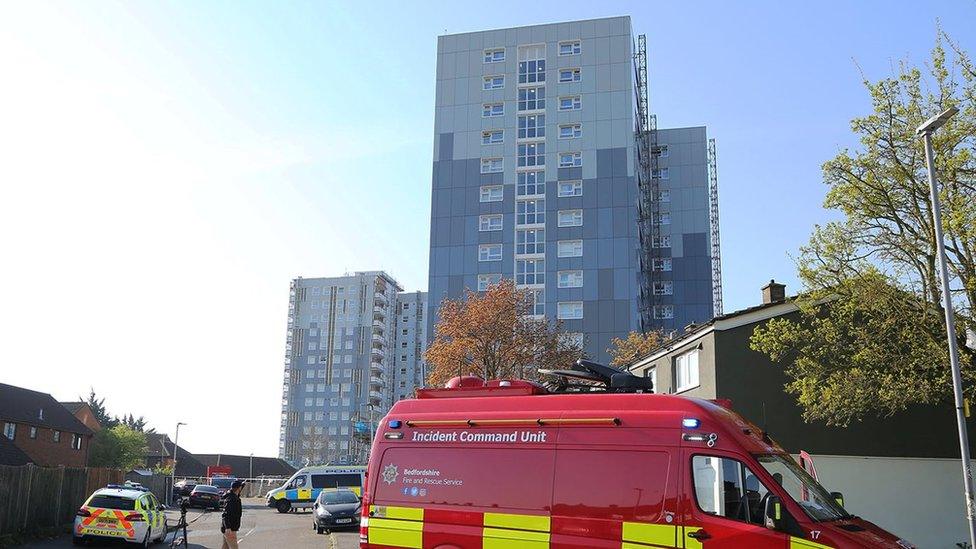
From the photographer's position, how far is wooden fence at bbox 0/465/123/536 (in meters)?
20.5

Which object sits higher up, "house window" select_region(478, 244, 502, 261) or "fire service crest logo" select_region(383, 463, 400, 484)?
"house window" select_region(478, 244, 502, 261)

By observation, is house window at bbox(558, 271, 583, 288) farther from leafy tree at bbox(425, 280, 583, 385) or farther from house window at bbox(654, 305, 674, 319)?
leafy tree at bbox(425, 280, 583, 385)

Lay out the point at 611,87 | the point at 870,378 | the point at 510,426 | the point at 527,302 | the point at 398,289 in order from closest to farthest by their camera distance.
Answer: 1. the point at 510,426
2. the point at 870,378
3. the point at 527,302
4. the point at 611,87
5. the point at 398,289

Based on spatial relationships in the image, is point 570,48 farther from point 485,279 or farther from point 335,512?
point 335,512

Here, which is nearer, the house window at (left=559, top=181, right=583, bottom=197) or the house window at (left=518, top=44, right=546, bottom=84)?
the house window at (left=559, top=181, right=583, bottom=197)

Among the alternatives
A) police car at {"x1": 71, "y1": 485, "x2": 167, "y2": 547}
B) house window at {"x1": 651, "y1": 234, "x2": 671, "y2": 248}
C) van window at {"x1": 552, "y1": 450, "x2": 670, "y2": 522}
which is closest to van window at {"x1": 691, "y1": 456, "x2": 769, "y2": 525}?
van window at {"x1": 552, "y1": 450, "x2": 670, "y2": 522}

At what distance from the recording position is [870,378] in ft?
61.3

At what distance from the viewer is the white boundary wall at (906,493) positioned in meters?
22.0

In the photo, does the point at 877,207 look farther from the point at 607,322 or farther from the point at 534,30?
the point at 534,30

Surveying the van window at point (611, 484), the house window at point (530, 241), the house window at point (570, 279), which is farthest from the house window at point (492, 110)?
the van window at point (611, 484)

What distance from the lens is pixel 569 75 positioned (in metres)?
75.9

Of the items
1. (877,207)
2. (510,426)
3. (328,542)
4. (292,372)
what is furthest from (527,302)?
(292,372)

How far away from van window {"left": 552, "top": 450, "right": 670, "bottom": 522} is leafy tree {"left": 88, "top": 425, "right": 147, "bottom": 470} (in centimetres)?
7802

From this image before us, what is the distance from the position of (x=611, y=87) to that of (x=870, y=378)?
58147mm
